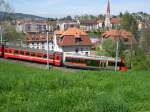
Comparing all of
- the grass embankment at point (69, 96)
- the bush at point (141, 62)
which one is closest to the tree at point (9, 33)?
the bush at point (141, 62)

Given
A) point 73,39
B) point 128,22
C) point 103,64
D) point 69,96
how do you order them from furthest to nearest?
point 128,22, point 73,39, point 103,64, point 69,96

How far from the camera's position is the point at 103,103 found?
10203 millimetres

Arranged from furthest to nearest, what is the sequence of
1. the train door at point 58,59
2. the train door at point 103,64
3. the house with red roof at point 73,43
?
1. the house with red roof at point 73,43
2. the train door at point 58,59
3. the train door at point 103,64

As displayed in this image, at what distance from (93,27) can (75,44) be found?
3780 inches

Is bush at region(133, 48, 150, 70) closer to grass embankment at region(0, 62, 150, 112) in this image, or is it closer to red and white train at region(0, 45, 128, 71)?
red and white train at region(0, 45, 128, 71)

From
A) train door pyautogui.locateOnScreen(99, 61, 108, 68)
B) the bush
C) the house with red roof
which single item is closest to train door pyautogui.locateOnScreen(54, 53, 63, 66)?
train door pyautogui.locateOnScreen(99, 61, 108, 68)

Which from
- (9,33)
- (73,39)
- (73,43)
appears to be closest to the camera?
(73,43)

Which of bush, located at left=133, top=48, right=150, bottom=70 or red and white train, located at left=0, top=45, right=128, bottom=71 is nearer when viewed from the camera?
bush, located at left=133, top=48, right=150, bottom=70

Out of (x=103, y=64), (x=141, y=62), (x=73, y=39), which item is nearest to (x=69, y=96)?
(x=141, y=62)

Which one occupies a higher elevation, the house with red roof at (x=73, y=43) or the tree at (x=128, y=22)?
the tree at (x=128, y=22)

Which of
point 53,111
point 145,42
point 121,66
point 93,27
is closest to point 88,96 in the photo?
point 53,111

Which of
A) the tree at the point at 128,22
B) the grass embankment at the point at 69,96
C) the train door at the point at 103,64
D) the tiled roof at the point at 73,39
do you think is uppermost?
the tree at the point at 128,22

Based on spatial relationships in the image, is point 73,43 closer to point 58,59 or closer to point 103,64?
point 58,59

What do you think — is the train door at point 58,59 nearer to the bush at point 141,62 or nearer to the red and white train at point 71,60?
the red and white train at point 71,60
